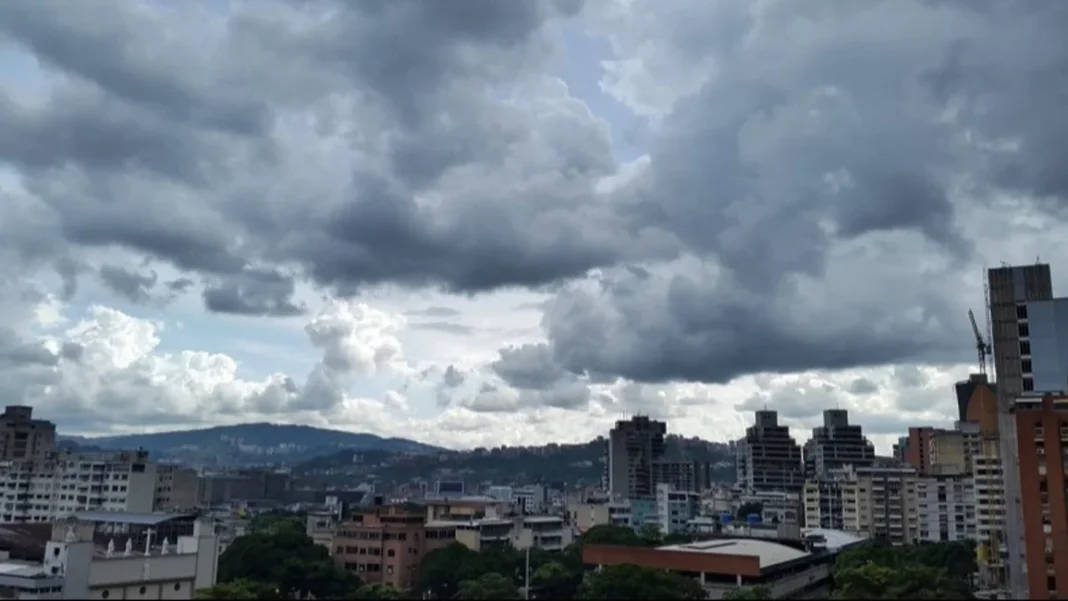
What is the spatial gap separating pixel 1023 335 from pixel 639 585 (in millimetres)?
49714

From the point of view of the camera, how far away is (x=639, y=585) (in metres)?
63.0

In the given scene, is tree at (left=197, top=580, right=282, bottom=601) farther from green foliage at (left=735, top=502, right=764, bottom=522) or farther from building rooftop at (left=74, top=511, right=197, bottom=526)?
green foliage at (left=735, top=502, right=764, bottom=522)

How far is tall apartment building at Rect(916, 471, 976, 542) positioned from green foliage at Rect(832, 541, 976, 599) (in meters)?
27.4

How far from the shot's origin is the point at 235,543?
8331 centimetres

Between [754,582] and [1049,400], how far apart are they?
2751 cm

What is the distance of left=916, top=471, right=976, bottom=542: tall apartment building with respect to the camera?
142 m

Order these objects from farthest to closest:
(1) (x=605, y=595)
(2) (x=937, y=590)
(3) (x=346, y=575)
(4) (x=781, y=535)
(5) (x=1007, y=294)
→ (4) (x=781, y=535) → (5) (x=1007, y=294) → (3) (x=346, y=575) → (1) (x=605, y=595) → (2) (x=937, y=590)

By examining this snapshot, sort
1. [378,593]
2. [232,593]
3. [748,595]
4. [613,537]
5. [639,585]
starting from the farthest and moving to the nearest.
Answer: [613,537], [378,593], [748,595], [639,585], [232,593]

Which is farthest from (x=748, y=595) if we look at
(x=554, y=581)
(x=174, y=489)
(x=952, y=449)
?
(x=952, y=449)

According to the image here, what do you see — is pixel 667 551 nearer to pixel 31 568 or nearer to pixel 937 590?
pixel 937 590

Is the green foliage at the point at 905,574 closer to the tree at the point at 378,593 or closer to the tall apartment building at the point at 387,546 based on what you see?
the tree at the point at 378,593

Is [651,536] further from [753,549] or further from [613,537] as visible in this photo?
[753,549]

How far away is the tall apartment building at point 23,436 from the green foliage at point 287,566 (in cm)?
9851

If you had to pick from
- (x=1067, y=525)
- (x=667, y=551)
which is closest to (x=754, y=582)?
(x=667, y=551)
